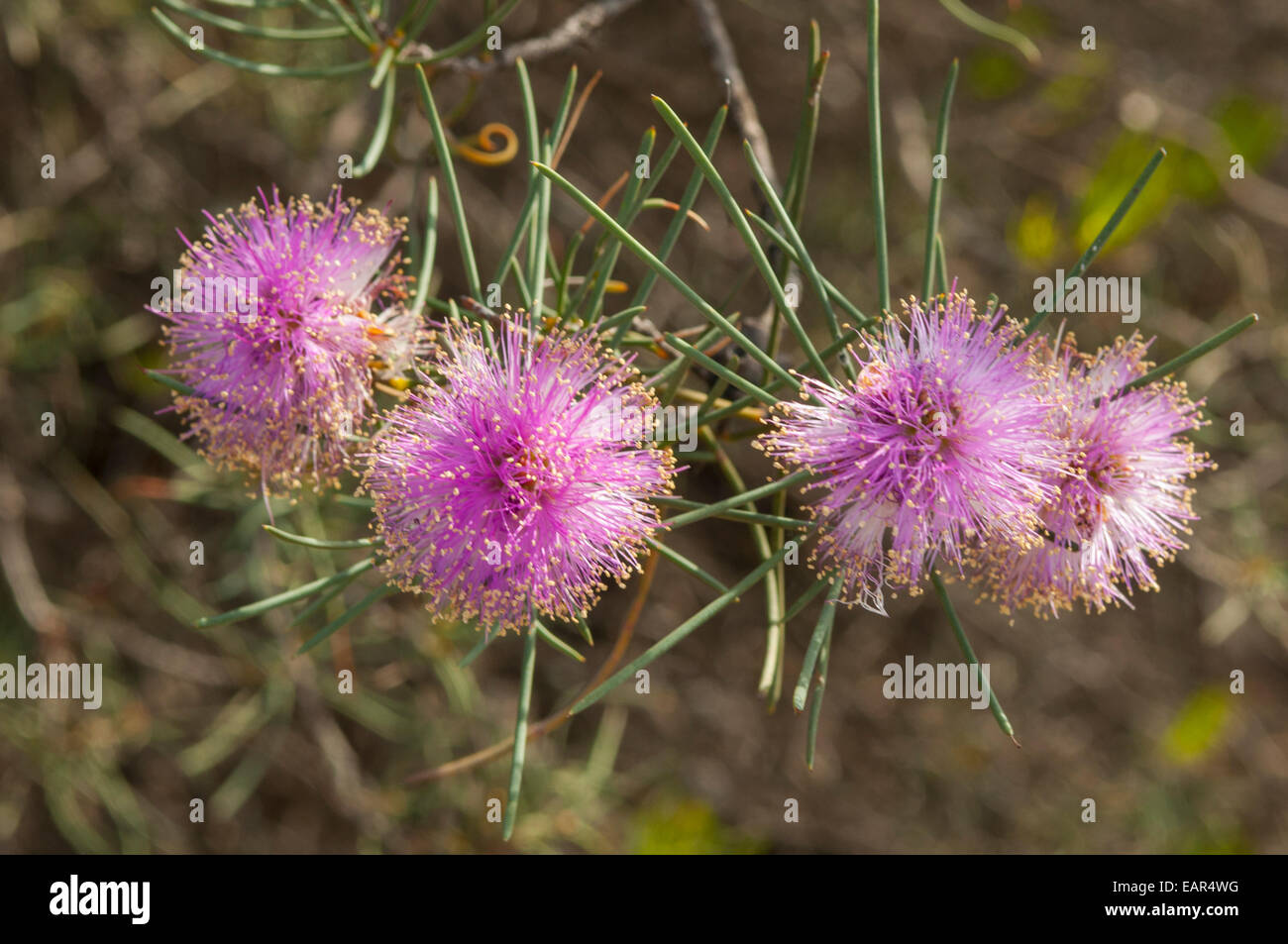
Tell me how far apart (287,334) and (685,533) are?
63.2 inches

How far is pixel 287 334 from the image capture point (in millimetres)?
927

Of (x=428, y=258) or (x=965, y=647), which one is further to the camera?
(x=428, y=258)

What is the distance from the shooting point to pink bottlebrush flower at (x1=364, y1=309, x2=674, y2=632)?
854 millimetres

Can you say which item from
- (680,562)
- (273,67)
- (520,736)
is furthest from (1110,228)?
(273,67)

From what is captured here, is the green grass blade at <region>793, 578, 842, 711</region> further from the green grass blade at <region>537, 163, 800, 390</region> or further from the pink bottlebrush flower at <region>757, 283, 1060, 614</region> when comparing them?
the green grass blade at <region>537, 163, 800, 390</region>

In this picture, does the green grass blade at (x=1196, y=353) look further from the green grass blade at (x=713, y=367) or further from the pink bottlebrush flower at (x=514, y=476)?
the pink bottlebrush flower at (x=514, y=476)

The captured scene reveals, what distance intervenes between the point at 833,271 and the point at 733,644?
3.52 ft

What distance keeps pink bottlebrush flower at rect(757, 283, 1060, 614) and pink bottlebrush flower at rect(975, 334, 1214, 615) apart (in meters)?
0.06

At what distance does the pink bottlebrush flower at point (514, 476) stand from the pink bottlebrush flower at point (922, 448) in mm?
155

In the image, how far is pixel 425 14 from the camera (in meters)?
1.03

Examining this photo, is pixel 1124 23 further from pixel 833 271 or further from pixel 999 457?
pixel 999 457

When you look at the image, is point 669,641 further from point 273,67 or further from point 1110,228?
point 273,67

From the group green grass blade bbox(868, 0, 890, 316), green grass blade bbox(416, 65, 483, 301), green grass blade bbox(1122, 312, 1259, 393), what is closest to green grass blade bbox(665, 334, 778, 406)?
green grass blade bbox(868, 0, 890, 316)
